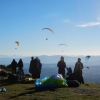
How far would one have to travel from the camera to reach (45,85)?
22.1 m

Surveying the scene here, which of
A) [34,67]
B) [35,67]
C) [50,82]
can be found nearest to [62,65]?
Result: [35,67]

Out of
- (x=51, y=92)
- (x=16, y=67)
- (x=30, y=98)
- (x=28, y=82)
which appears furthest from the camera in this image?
(x=16, y=67)

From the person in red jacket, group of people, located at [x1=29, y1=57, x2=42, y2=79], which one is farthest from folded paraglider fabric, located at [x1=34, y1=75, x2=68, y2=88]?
group of people, located at [x1=29, y1=57, x2=42, y2=79]

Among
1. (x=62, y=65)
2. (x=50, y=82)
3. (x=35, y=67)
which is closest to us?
(x=50, y=82)

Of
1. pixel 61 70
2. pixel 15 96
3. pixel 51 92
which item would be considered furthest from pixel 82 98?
pixel 61 70

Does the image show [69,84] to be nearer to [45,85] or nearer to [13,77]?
→ [45,85]

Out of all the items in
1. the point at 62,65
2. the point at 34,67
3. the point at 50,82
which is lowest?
the point at 50,82

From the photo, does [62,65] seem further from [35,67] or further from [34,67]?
[34,67]

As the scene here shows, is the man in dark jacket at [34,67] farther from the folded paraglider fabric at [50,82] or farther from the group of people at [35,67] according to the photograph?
the folded paraglider fabric at [50,82]

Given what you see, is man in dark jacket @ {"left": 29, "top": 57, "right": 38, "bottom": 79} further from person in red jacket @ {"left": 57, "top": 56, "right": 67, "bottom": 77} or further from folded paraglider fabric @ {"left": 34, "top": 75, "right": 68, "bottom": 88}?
folded paraglider fabric @ {"left": 34, "top": 75, "right": 68, "bottom": 88}

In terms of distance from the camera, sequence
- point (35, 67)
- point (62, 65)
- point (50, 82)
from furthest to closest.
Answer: point (35, 67)
point (62, 65)
point (50, 82)

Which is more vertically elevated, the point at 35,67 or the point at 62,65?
the point at 62,65

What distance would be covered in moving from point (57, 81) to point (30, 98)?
5612mm

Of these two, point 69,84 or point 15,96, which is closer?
point 15,96
